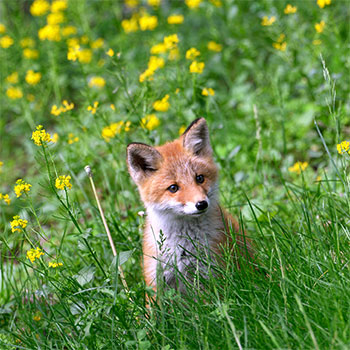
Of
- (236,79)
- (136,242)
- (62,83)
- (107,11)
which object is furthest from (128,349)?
(107,11)

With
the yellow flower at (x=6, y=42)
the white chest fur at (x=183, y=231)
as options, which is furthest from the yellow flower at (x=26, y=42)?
the white chest fur at (x=183, y=231)

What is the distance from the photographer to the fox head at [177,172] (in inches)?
149

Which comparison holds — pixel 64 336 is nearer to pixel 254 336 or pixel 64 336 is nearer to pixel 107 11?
pixel 254 336

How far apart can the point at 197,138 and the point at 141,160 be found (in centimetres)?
50

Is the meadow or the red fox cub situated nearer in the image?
the meadow

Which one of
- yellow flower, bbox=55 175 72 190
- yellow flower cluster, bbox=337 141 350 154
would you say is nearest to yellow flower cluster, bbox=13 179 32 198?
yellow flower, bbox=55 175 72 190

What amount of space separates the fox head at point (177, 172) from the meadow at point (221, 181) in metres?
0.38

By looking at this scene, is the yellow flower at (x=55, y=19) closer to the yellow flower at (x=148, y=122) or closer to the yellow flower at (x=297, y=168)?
the yellow flower at (x=148, y=122)

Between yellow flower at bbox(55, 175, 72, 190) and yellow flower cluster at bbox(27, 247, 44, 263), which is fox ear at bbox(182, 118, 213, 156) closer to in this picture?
yellow flower at bbox(55, 175, 72, 190)

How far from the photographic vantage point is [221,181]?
5305mm

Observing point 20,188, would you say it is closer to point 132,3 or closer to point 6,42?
point 6,42

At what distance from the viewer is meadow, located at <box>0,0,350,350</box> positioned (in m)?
2.86

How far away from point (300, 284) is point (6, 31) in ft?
21.2

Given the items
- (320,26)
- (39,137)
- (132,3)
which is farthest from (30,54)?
(39,137)
